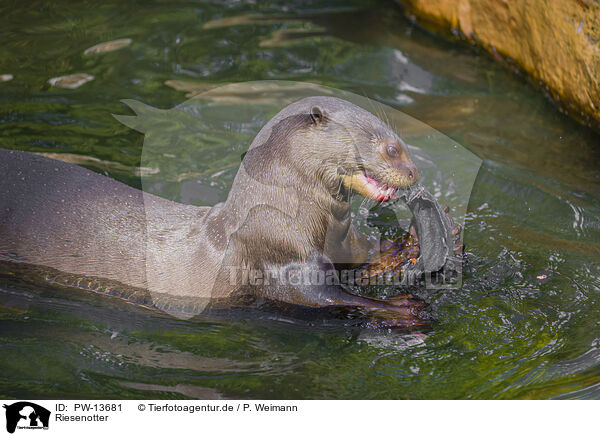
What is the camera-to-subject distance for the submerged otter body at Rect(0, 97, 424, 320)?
3477mm

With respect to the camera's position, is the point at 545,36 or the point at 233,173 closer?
the point at 233,173

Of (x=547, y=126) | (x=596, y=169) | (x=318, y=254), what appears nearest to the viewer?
(x=318, y=254)

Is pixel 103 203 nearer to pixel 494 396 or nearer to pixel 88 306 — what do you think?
pixel 88 306

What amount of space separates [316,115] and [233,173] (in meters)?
1.64

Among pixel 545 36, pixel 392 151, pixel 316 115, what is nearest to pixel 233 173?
pixel 316 115

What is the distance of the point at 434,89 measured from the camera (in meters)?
6.02

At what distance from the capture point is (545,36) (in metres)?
5.62

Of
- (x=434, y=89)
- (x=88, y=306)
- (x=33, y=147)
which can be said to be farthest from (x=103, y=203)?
(x=434, y=89)

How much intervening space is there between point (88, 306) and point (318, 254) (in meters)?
1.28
